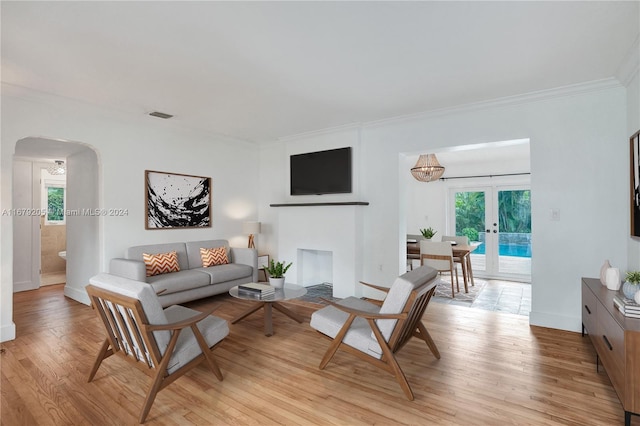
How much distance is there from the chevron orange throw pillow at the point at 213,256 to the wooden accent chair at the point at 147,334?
250cm

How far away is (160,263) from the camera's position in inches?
177

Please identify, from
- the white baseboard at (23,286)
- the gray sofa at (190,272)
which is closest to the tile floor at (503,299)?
the gray sofa at (190,272)

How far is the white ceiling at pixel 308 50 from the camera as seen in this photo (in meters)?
2.26

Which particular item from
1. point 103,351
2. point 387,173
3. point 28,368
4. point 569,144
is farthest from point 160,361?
point 569,144

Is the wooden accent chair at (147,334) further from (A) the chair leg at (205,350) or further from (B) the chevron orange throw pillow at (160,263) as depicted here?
(B) the chevron orange throw pillow at (160,263)

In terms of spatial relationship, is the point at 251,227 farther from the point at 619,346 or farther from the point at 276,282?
the point at 619,346

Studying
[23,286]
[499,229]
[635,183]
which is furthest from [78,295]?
[499,229]

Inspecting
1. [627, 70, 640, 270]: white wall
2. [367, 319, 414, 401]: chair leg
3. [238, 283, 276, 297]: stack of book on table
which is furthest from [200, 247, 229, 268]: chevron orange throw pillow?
[627, 70, 640, 270]: white wall

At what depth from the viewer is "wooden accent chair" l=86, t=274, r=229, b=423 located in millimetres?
2098

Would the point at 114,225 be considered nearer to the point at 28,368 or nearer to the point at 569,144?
the point at 28,368

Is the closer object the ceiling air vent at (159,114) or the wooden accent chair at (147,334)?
the wooden accent chair at (147,334)

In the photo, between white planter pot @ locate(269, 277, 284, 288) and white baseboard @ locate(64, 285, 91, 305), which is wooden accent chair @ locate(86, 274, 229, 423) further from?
white baseboard @ locate(64, 285, 91, 305)

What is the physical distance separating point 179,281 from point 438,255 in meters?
3.89

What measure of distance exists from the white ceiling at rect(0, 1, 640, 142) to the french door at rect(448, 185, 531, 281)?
3609 mm
